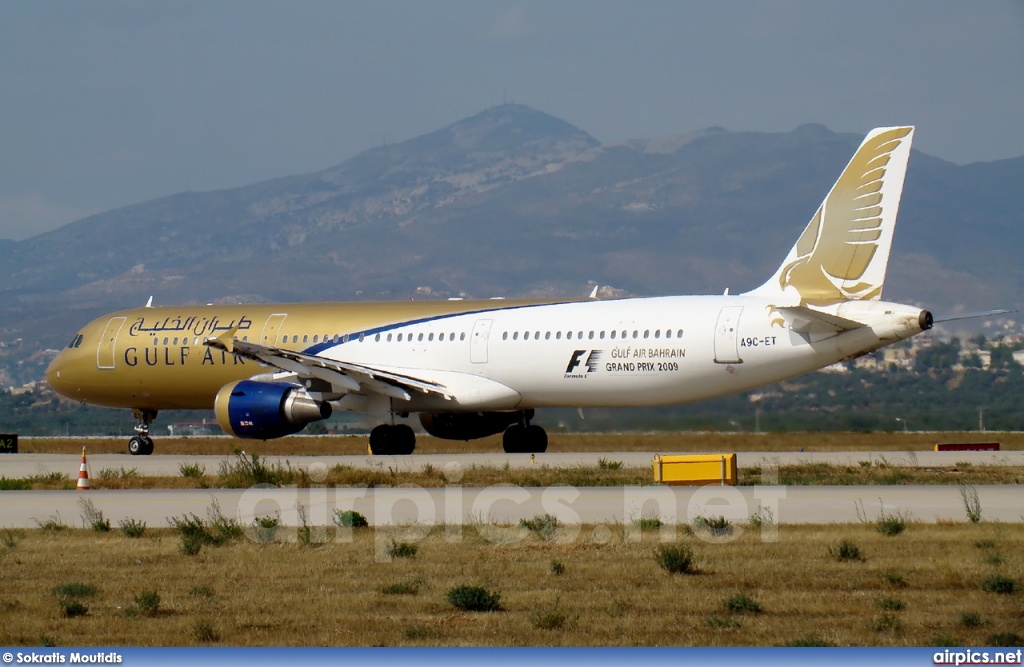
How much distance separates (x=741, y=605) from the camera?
11.8 metres

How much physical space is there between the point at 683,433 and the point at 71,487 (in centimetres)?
1860

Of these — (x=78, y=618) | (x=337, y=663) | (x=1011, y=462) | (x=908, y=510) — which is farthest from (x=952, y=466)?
(x=337, y=663)

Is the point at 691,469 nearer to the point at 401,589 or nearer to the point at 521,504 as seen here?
the point at 521,504

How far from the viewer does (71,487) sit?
25594mm

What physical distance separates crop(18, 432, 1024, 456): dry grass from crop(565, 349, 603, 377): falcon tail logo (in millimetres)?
4121

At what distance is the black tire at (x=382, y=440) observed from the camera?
33750mm

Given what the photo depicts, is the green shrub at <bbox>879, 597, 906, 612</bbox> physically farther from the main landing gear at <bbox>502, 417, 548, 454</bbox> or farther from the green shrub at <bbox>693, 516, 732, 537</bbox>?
the main landing gear at <bbox>502, 417, 548, 454</bbox>

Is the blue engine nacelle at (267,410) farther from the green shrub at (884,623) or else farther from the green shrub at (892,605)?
the green shrub at (884,623)

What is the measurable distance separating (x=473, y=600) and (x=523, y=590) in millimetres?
1026

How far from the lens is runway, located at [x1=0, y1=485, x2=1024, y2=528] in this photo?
18531 millimetres

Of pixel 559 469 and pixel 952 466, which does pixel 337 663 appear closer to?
pixel 559 469

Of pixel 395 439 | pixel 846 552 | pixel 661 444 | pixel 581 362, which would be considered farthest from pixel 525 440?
pixel 846 552

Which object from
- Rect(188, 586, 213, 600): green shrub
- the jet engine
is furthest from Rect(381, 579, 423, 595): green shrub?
the jet engine

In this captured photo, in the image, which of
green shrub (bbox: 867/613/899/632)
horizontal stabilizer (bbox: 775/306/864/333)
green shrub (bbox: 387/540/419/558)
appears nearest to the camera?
green shrub (bbox: 867/613/899/632)
